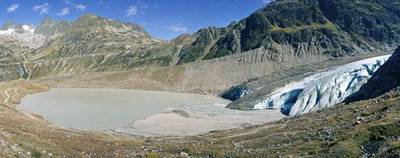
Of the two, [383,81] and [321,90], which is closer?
[383,81]

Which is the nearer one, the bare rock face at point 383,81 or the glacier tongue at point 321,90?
the bare rock face at point 383,81

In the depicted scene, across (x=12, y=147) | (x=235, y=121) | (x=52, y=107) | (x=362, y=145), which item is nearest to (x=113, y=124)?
(x=235, y=121)

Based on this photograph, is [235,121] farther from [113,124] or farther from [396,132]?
[396,132]

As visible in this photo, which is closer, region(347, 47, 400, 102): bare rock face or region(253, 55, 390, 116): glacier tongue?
region(347, 47, 400, 102): bare rock face

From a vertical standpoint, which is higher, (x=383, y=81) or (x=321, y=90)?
(x=383, y=81)
